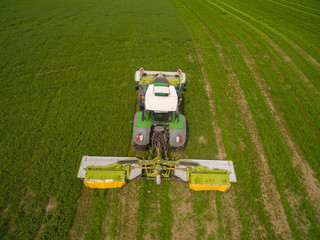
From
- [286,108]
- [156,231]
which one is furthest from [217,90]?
[156,231]

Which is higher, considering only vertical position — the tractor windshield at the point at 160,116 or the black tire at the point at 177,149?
the tractor windshield at the point at 160,116

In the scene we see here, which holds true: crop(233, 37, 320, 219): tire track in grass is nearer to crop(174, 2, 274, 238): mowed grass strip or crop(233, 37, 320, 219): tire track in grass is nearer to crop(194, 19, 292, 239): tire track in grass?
crop(194, 19, 292, 239): tire track in grass

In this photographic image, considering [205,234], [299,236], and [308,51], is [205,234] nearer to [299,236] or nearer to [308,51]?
[299,236]

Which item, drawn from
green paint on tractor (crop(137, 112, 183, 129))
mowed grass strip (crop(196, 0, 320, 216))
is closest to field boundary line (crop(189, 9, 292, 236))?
mowed grass strip (crop(196, 0, 320, 216))

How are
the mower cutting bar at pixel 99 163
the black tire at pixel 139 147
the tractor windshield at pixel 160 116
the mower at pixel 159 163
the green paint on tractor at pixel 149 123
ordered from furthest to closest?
the black tire at pixel 139 147 → the green paint on tractor at pixel 149 123 → the tractor windshield at pixel 160 116 → the mower cutting bar at pixel 99 163 → the mower at pixel 159 163

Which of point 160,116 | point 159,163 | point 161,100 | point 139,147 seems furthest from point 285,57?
point 159,163

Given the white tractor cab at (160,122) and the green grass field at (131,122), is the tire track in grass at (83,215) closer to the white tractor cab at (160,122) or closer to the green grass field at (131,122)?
the green grass field at (131,122)

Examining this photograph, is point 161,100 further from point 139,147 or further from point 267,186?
point 267,186

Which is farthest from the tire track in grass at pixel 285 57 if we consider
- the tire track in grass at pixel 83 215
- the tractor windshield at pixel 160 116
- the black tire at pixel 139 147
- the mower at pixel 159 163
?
the tire track in grass at pixel 83 215
